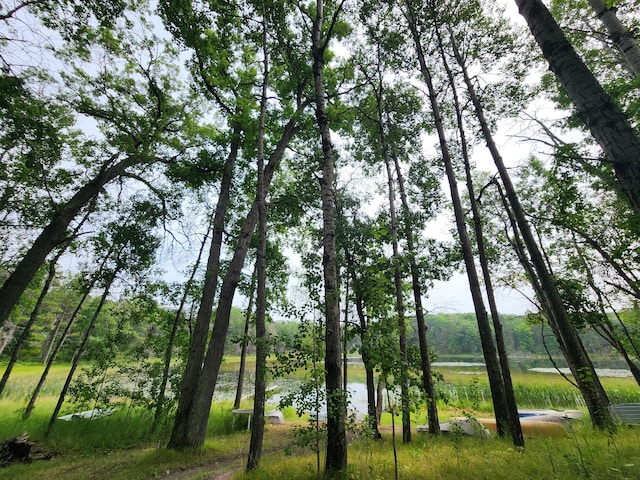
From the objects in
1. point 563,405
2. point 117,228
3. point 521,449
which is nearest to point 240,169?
point 117,228

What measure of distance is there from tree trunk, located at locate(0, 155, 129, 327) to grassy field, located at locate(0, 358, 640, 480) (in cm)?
412

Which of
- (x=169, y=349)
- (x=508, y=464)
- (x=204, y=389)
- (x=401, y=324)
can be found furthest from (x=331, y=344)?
(x=169, y=349)

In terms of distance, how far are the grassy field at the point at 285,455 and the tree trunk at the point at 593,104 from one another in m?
3.13

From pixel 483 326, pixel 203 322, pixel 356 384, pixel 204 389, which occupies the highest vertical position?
pixel 203 322

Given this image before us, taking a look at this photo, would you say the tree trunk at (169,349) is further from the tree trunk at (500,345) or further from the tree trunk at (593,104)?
the tree trunk at (593,104)

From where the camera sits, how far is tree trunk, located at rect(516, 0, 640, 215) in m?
2.11

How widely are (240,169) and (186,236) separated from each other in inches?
143

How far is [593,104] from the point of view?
2332mm

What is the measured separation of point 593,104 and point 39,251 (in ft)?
34.9

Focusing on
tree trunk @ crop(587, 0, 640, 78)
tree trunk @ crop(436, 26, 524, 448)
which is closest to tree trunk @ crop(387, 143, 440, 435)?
tree trunk @ crop(436, 26, 524, 448)

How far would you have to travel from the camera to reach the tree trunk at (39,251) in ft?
19.2

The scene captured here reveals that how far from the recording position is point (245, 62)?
30.7 ft

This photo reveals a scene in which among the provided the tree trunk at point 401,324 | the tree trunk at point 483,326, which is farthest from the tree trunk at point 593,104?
the tree trunk at point 483,326

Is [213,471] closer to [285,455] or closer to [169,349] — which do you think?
[285,455]
